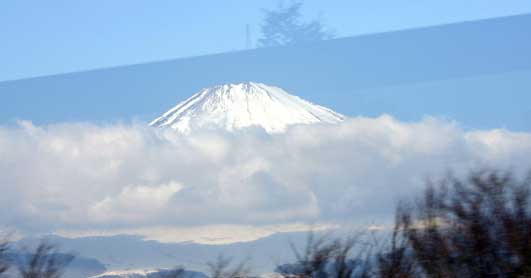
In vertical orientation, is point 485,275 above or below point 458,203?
below

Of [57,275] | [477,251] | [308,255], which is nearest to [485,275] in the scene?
[477,251]

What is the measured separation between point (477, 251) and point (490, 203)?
2.59 ft

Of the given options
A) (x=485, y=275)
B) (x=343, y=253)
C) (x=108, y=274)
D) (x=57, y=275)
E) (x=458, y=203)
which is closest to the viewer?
(x=485, y=275)

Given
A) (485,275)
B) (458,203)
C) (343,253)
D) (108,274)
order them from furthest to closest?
(108,274)
(343,253)
(458,203)
(485,275)

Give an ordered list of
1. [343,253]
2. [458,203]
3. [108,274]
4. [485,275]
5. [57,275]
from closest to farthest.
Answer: [485,275] → [458,203] → [343,253] → [57,275] → [108,274]

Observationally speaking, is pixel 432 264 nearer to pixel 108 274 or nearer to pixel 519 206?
pixel 519 206

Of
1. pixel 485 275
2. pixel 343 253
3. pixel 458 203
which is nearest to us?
pixel 485 275

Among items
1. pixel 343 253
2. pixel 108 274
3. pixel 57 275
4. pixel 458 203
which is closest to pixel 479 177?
pixel 458 203

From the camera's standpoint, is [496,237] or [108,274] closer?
[496,237]

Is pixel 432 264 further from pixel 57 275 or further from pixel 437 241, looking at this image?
pixel 57 275

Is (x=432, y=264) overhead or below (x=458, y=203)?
below

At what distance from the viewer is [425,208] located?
14.0 m

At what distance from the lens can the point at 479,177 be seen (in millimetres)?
13617

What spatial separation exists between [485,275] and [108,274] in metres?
11.1
